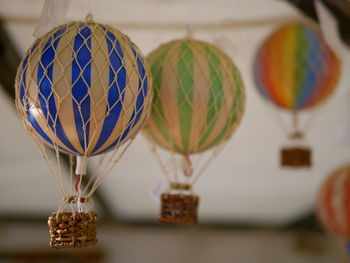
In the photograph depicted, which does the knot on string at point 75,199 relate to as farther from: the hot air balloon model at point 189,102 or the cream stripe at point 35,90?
the hot air balloon model at point 189,102

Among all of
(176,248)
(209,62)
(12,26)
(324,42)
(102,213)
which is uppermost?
(12,26)

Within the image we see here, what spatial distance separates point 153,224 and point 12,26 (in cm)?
351

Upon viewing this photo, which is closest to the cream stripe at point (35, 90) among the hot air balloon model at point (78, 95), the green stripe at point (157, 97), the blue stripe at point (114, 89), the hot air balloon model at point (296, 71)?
the hot air balloon model at point (78, 95)

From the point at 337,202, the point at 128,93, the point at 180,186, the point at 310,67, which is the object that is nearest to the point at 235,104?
the point at 180,186

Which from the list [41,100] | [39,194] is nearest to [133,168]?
[39,194]

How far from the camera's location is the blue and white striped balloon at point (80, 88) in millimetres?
1219

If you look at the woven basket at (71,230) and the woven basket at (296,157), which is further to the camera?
the woven basket at (296,157)

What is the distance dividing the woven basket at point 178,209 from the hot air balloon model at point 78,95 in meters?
0.29

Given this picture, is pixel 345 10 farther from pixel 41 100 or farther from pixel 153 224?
pixel 153 224

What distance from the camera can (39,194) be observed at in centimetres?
479

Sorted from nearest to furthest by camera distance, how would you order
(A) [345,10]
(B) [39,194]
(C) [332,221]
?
(A) [345,10] < (C) [332,221] < (B) [39,194]

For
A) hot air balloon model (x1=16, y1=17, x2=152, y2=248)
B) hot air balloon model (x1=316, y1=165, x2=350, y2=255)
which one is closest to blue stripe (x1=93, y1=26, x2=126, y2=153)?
hot air balloon model (x1=16, y1=17, x2=152, y2=248)

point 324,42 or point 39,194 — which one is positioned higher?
point 324,42

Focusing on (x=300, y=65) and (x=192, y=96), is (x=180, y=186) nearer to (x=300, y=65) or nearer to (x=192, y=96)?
(x=192, y=96)
